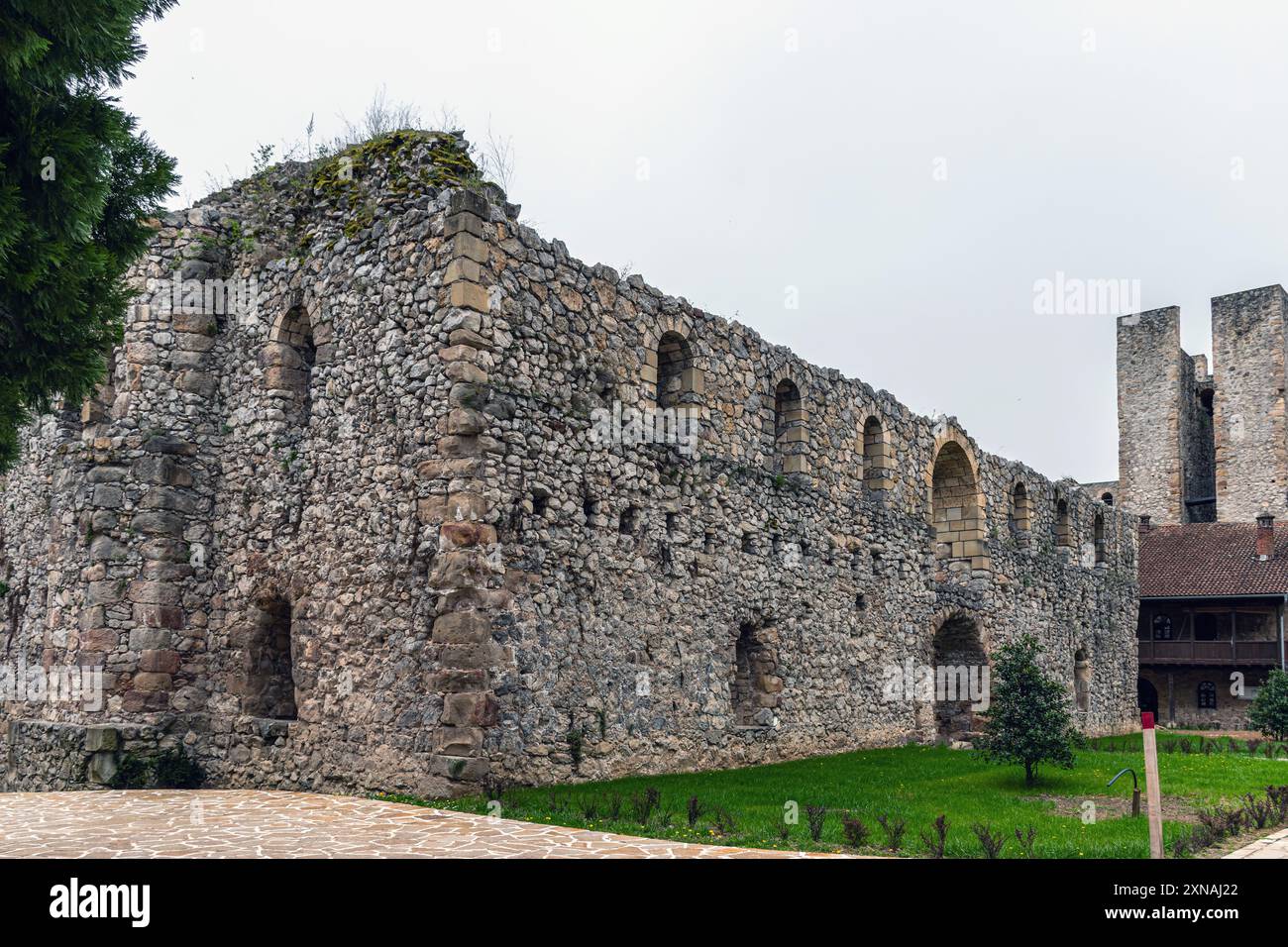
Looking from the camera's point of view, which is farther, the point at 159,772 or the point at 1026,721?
the point at 1026,721

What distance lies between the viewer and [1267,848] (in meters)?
8.73

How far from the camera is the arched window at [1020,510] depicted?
24.3m

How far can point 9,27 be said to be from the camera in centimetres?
610

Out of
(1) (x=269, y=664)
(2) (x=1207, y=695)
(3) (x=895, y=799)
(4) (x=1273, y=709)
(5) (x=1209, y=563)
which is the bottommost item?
(2) (x=1207, y=695)

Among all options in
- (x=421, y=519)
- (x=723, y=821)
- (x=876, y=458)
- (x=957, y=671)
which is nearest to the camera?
(x=723, y=821)

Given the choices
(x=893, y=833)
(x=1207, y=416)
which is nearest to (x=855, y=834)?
(x=893, y=833)

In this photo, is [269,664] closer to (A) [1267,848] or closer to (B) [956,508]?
(A) [1267,848]

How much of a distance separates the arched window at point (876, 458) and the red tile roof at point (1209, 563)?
64.5 feet

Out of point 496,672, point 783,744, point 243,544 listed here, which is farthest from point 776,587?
point 243,544

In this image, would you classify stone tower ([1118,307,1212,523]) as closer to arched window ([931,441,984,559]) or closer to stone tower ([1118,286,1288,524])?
stone tower ([1118,286,1288,524])

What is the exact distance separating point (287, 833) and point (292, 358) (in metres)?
6.64

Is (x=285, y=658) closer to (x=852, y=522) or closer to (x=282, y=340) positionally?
(x=282, y=340)

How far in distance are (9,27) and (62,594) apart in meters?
9.31

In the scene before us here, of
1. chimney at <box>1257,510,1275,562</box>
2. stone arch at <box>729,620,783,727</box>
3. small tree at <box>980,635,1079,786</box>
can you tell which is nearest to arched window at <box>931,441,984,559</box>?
stone arch at <box>729,620,783,727</box>
